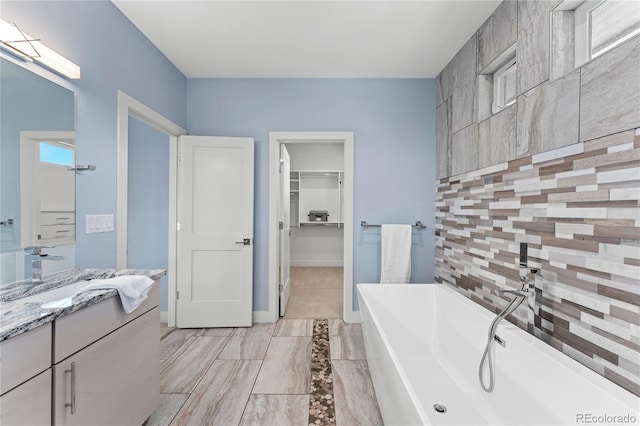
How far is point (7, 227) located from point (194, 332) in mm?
1986

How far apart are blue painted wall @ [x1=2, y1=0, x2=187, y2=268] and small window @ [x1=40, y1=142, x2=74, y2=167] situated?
0.10 m

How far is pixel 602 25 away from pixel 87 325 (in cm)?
284

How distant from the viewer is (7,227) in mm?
1306

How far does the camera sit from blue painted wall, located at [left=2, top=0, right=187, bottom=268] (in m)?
1.58

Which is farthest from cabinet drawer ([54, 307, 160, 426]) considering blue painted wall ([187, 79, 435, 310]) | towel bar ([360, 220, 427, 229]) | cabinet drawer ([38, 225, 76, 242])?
towel bar ([360, 220, 427, 229])

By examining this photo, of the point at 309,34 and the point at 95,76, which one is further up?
the point at 309,34

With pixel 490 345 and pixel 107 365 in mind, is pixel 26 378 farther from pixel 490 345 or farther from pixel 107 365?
pixel 490 345

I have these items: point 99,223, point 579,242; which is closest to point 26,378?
point 99,223

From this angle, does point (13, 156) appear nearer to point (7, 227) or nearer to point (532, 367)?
point (7, 227)

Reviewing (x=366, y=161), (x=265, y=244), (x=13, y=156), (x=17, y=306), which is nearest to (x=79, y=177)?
(x=13, y=156)

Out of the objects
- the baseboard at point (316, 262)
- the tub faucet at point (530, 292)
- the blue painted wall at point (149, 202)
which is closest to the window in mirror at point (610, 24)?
the tub faucet at point (530, 292)

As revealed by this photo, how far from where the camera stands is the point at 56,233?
157 centimetres

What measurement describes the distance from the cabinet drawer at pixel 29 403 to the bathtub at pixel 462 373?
4.36 feet

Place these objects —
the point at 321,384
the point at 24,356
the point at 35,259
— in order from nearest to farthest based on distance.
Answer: the point at 24,356, the point at 35,259, the point at 321,384
